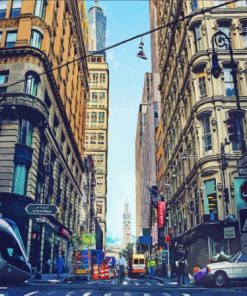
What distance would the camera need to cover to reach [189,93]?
1388 inches

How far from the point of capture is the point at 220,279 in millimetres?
16562

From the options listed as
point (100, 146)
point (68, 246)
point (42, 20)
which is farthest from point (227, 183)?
point (100, 146)

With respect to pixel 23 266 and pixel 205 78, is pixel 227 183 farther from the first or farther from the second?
pixel 23 266

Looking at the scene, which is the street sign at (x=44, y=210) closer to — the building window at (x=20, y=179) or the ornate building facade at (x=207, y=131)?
the building window at (x=20, y=179)

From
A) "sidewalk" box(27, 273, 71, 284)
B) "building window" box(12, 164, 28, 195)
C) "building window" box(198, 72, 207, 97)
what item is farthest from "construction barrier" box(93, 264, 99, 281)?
"building window" box(198, 72, 207, 97)

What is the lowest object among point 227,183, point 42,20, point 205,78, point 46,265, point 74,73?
point 46,265

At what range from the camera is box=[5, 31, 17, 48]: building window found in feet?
108

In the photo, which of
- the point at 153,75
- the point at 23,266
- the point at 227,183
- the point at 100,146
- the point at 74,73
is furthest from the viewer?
the point at 100,146

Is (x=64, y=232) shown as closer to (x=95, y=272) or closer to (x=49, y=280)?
(x=95, y=272)

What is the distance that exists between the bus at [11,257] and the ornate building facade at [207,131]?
14233 millimetres

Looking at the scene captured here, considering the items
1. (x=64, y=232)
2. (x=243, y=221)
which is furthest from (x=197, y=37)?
(x=243, y=221)

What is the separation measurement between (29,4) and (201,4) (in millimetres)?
16754

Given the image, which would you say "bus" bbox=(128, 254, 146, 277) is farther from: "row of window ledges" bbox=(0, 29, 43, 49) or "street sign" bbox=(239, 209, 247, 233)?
"street sign" bbox=(239, 209, 247, 233)

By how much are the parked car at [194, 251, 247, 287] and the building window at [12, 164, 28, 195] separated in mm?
16340
